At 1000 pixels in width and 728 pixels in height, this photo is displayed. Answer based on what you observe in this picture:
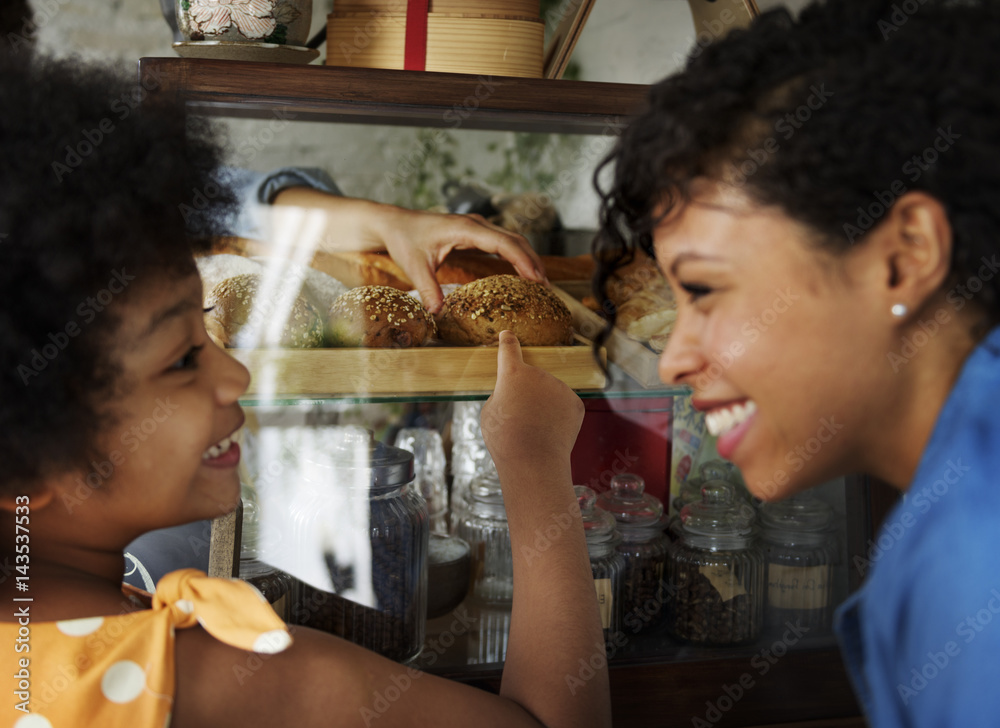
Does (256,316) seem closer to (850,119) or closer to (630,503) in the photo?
(630,503)

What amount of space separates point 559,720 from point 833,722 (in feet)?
1.85

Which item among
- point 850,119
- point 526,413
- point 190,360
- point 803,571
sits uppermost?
point 850,119

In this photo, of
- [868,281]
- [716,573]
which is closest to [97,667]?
[868,281]

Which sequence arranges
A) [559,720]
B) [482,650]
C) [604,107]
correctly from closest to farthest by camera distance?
[559,720] → [604,107] → [482,650]

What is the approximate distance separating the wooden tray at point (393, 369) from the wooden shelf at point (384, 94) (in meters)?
0.27

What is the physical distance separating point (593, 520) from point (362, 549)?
1.01 ft

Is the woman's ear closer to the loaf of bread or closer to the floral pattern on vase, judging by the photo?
the loaf of bread

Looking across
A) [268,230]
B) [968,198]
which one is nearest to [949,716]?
[968,198]

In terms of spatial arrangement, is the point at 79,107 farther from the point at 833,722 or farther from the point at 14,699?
the point at 833,722

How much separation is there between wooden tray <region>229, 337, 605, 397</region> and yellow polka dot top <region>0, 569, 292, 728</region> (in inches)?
15.7

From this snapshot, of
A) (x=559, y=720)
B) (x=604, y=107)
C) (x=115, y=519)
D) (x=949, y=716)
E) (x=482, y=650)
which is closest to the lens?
(x=949, y=716)

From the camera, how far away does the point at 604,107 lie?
1.00 m

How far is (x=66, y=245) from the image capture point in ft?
1.91

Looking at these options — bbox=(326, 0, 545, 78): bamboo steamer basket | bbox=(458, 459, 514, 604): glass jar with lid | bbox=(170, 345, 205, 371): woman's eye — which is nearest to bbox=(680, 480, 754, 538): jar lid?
bbox=(458, 459, 514, 604): glass jar with lid
